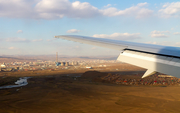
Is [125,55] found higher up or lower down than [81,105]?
higher up

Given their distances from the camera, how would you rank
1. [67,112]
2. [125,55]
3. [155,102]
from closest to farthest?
[125,55]
[67,112]
[155,102]

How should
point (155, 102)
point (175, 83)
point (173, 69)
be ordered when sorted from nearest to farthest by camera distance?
point (173, 69) < point (155, 102) < point (175, 83)

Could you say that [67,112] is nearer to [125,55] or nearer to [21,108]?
[21,108]

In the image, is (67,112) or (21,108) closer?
(67,112)

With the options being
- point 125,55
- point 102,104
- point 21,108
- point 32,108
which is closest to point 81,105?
point 102,104

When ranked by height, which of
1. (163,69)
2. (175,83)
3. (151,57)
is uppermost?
(151,57)

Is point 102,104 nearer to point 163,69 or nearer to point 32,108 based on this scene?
point 32,108

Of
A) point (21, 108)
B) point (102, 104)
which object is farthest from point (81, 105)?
point (21, 108)

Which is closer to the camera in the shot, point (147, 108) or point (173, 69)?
point (173, 69)

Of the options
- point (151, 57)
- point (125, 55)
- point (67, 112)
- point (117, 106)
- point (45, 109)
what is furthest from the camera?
point (117, 106)
